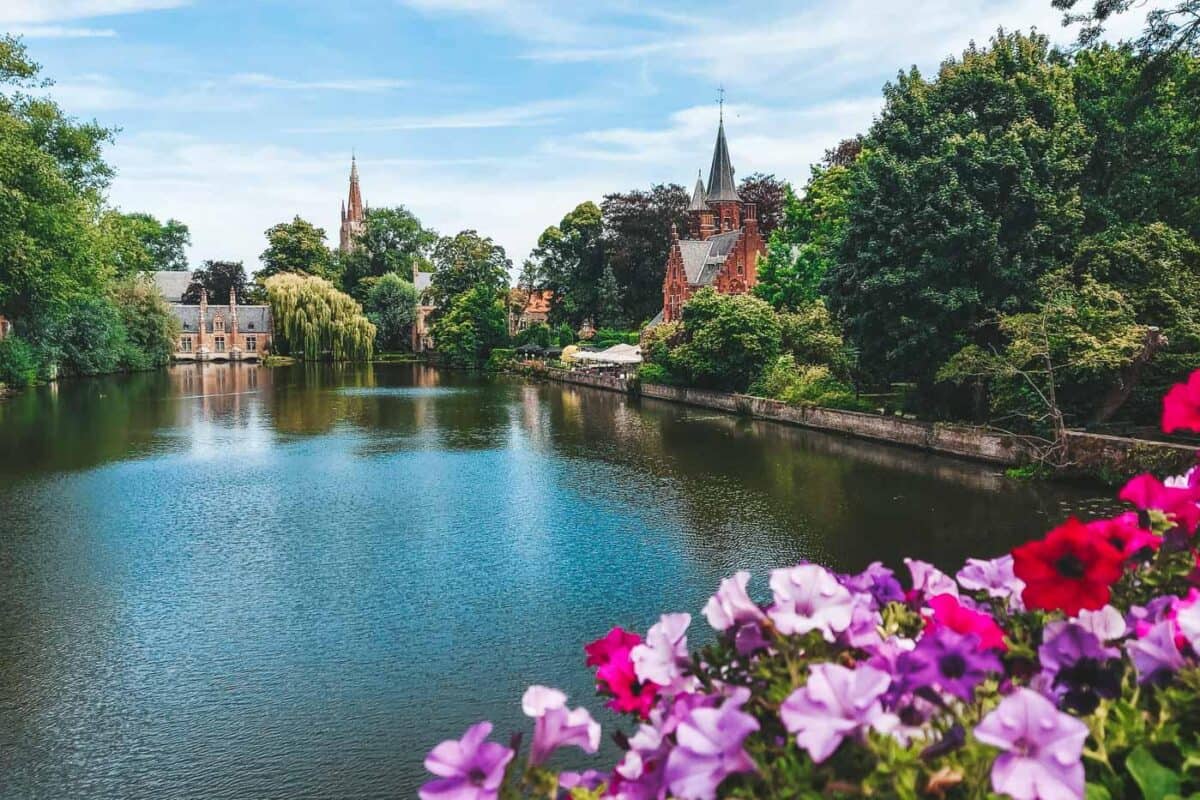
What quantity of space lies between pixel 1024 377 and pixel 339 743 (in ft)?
53.5

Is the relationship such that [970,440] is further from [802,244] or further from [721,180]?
[721,180]

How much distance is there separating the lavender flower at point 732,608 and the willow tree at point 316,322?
6943 cm

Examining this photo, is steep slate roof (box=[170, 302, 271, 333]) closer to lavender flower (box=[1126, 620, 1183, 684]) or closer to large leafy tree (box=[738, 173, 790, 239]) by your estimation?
large leafy tree (box=[738, 173, 790, 239])

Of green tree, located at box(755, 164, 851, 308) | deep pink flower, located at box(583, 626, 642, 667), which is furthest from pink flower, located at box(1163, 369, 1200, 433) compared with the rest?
green tree, located at box(755, 164, 851, 308)

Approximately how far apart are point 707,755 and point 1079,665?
932mm

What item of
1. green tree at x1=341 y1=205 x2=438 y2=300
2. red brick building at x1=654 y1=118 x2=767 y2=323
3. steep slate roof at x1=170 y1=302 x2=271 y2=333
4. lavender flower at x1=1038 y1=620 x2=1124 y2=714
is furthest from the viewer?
green tree at x1=341 y1=205 x2=438 y2=300

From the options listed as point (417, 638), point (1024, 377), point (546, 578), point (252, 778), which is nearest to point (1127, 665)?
point (252, 778)

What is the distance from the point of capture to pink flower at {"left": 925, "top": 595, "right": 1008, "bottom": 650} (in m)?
2.28

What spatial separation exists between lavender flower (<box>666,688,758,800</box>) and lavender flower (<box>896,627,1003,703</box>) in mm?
408

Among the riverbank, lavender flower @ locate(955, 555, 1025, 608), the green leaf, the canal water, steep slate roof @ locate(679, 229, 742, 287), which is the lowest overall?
the canal water

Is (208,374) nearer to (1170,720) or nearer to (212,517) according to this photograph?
(212,517)

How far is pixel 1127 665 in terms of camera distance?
88.1 inches

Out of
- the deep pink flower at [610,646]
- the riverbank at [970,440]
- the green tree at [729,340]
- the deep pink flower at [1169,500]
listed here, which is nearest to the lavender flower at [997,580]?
the deep pink flower at [1169,500]

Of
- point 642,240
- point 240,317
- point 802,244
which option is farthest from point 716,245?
point 240,317
